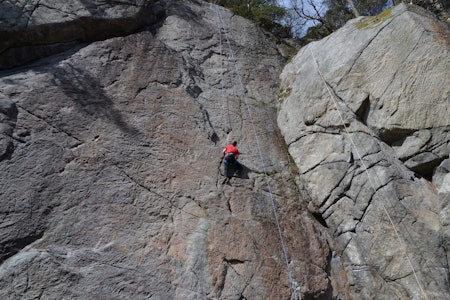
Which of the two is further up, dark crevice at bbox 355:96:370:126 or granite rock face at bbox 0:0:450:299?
dark crevice at bbox 355:96:370:126

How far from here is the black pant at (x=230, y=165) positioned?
8.98 meters

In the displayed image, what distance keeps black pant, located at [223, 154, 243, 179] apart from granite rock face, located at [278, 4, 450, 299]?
1.56 metres

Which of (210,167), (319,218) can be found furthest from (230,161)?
(319,218)

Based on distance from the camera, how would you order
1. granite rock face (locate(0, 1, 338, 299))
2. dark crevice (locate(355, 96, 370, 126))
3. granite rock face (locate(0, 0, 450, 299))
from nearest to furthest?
granite rock face (locate(0, 1, 338, 299)), granite rock face (locate(0, 0, 450, 299)), dark crevice (locate(355, 96, 370, 126))

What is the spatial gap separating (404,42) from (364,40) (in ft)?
3.38

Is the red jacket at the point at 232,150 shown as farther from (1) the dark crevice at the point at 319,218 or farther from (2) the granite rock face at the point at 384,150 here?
(1) the dark crevice at the point at 319,218

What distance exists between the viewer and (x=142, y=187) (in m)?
8.27

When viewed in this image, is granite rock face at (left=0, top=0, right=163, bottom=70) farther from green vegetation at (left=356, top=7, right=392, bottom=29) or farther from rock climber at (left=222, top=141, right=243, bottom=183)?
green vegetation at (left=356, top=7, right=392, bottom=29)

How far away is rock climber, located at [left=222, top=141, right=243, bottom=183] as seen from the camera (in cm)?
897

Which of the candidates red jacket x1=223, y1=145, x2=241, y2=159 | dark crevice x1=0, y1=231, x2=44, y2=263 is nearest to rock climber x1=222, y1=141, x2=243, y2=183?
red jacket x1=223, y1=145, x2=241, y2=159

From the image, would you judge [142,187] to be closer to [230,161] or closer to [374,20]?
[230,161]

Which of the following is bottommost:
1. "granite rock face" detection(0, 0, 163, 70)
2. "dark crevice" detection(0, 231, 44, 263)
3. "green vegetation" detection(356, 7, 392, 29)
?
"dark crevice" detection(0, 231, 44, 263)

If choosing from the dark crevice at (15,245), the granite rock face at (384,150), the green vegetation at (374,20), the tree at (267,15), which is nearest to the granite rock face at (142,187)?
the dark crevice at (15,245)

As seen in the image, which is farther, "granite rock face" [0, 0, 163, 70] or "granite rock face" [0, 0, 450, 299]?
"granite rock face" [0, 0, 163, 70]
